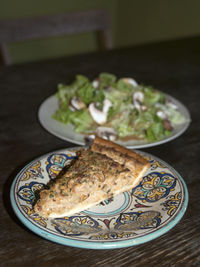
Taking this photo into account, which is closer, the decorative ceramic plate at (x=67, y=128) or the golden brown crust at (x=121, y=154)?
the golden brown crust at (x=121, y=154)

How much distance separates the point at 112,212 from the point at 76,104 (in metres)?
0.92

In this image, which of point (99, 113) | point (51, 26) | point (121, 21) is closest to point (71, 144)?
point (99, 113)

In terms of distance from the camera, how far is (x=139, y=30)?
6.44 meters

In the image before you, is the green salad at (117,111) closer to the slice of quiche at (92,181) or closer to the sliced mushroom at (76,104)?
the sliced mushroom at (76,104)

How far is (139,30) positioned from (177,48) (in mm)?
3126

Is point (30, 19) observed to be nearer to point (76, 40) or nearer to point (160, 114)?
point (160, 114)

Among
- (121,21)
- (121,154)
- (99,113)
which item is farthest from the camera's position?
(121,21)

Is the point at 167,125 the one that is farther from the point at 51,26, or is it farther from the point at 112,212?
the point at 51,26

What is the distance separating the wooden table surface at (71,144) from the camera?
105cm

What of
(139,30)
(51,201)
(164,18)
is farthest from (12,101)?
(139,30)

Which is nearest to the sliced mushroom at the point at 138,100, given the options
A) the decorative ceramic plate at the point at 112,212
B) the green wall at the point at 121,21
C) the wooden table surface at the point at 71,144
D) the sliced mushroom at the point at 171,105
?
the sliced mushroom at the point at 171,105

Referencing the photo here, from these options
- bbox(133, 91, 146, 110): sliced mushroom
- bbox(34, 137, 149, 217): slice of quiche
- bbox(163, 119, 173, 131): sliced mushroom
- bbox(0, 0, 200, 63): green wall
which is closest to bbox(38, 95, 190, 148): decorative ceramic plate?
bbox(163, 119, 173, 131): sliced mushroom

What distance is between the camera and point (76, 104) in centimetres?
196

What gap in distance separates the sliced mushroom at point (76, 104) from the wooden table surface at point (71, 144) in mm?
210
